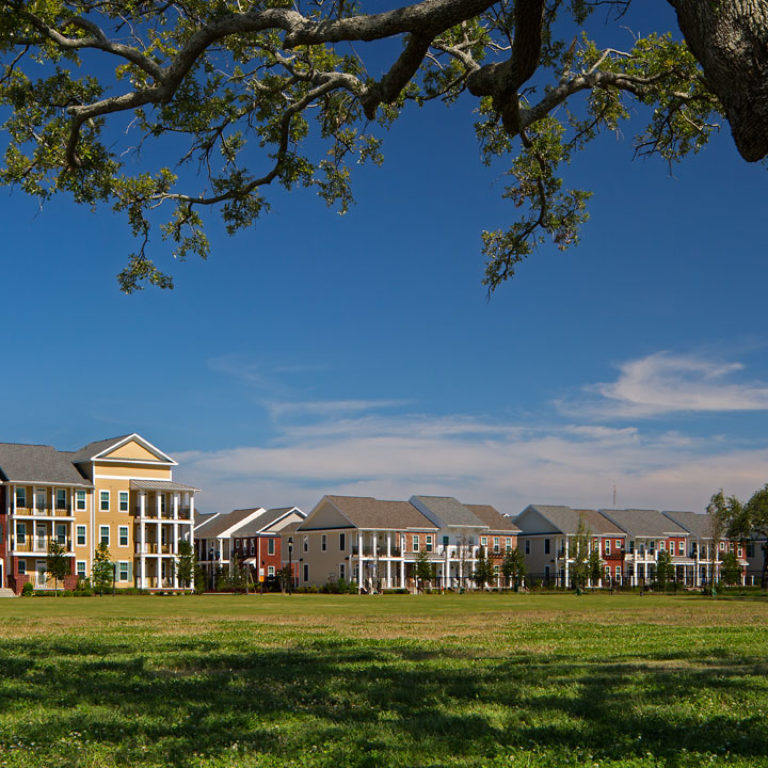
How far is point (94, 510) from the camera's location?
8444 centimetres

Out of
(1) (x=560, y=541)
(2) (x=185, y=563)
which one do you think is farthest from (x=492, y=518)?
(2) (x=185, y=563)

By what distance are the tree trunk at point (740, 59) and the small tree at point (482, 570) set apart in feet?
293

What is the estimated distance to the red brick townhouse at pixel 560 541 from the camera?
105438mm

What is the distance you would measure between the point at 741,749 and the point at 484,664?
20.3 ft

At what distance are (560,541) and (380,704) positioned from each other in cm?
10024

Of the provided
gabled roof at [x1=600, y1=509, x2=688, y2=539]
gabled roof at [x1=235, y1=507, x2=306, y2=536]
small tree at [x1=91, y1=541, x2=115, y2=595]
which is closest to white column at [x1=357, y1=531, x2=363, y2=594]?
gabled roof at [x1=235, y1=507, x2=306, y2=536]

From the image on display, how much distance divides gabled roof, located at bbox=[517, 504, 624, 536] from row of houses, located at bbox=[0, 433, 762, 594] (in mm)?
200

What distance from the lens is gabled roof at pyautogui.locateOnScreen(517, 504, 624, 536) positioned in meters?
107

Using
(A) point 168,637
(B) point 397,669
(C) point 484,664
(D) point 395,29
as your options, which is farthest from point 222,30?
(A) point 168,637

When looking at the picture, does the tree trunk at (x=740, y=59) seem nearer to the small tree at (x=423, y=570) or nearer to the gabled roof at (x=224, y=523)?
the small tree at (x=423, y=570)

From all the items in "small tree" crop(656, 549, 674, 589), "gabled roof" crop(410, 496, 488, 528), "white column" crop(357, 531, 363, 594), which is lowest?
"small tree" crop(656, 549, 674, 589)

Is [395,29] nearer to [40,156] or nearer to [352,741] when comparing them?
[352,741]

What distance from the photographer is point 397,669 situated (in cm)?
1236

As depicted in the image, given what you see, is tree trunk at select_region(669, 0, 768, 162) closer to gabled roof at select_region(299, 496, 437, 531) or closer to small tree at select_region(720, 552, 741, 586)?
gabled roof at select_region(299, 496, 437, 531)
